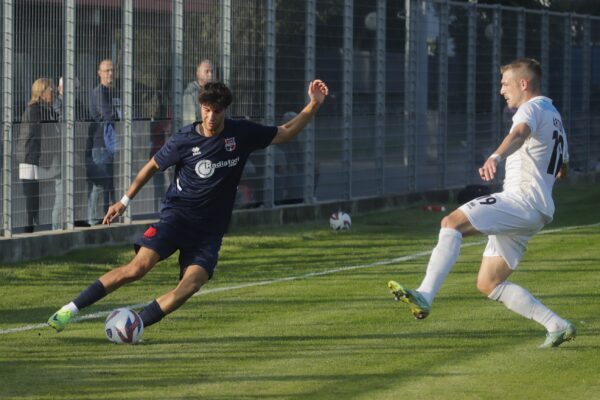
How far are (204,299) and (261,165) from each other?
757cm

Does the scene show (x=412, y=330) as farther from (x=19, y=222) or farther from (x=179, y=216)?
(x=19, y=222)

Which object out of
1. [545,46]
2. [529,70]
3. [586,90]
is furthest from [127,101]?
[586,90]

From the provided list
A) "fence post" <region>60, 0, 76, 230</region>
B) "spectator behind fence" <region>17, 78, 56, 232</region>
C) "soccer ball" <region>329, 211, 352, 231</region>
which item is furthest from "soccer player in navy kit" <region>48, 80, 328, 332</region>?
"soccer ball" <region>329, 211, 352, 231</region>

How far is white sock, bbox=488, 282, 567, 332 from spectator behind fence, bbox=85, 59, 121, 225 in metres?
8.04

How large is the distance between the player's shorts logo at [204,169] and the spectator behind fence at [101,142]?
22.1ft

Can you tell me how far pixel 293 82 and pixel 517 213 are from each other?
11284mm

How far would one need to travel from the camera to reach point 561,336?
1029 centimetres

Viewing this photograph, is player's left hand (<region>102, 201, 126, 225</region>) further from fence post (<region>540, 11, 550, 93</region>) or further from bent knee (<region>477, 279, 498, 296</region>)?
fence post (<region>540, 11, 550, 93</region>)

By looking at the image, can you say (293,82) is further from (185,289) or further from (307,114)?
(185,289)

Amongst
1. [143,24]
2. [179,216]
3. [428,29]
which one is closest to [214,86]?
[179,216]

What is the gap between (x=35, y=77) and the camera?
16172 mm

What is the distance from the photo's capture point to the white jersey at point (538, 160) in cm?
1020

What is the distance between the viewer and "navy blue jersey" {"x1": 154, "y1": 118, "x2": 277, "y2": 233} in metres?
10.7

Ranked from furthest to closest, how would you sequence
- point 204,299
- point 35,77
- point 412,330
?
point 35,77 → point 204,299 → point 412,330
